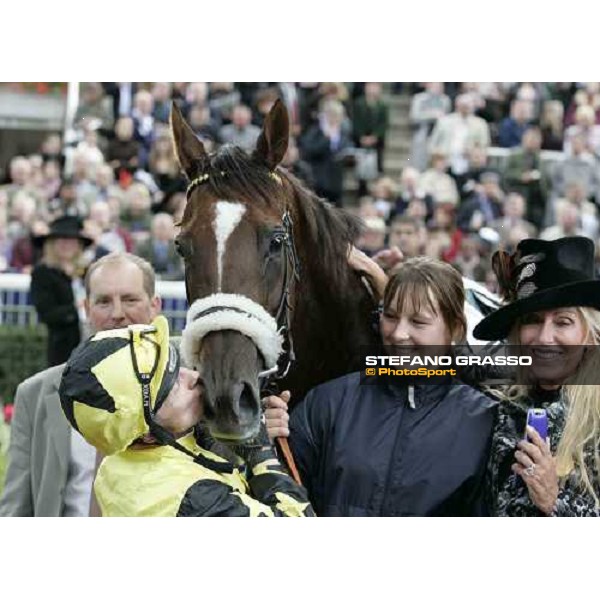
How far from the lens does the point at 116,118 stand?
7168 millimetres

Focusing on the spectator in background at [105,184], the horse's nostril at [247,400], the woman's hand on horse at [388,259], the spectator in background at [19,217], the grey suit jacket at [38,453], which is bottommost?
the grey suit jacket at [38,453]

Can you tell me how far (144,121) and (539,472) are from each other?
4707mm

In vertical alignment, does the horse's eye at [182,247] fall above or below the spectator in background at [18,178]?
below

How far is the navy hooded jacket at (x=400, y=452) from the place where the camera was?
11.2 ft

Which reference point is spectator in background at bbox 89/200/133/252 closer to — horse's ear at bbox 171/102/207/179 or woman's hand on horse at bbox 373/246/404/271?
woman's hand on horse at bbox 373/246/404/271

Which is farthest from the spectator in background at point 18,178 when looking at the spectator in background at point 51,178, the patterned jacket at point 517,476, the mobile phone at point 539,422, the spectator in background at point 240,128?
the mobile phone at point 539,422

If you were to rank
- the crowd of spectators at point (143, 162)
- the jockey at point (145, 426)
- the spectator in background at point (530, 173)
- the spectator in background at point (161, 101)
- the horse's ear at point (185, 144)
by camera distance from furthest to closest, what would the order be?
the spectator in background at point (530, 173) → the crowd of spectators at point (143, 162) → the spectator in background at point (161, 101) → the horse's ear at point (185, 144) → the jockey at point (145, 426)

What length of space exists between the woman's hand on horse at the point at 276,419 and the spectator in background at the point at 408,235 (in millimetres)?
3476

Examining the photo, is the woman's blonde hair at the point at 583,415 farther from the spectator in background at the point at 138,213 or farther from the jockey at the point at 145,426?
the spectator in background at the point at 138,213

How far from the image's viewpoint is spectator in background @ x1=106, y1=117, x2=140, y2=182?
761 centimetres

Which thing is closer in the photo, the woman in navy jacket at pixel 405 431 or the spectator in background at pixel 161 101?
the woman in navy jacket at pixel 405 431

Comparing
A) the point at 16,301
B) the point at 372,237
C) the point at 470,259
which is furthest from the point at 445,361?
the point at 16,301

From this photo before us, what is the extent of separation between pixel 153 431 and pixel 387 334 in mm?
1207
